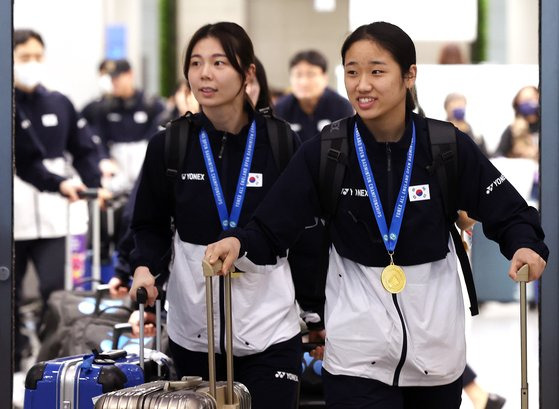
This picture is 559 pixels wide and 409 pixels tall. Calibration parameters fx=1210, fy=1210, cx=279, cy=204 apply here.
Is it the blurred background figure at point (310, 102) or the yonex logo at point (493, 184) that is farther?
the blurred background figure at point (310, 102)

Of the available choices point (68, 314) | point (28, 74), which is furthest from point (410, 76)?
point (28, 74)

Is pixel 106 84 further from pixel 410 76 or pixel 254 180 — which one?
pixel 410 76

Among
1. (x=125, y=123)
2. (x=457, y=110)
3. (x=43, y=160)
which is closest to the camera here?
(x=457, y=110)

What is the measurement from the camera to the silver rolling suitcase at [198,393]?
11.7 ft

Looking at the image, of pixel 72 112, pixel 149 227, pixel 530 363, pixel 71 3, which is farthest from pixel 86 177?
pixel 71 3

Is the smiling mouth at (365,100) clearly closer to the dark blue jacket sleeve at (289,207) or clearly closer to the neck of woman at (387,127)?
the neck of woman at (387,127)

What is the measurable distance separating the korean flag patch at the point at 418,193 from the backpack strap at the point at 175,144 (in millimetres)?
889

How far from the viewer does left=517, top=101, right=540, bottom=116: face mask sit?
5250 millimetres

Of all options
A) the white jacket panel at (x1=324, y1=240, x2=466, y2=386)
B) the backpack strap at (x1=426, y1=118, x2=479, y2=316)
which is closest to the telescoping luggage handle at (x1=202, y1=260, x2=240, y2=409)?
the white jacket panel at (x1=324, y1=240, x2=466, y2=386)

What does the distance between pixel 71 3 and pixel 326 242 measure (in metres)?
12.8

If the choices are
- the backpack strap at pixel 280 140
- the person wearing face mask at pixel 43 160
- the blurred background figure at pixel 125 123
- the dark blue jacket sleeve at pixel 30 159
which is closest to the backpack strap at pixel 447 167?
the backpack strap at pixel 280 140

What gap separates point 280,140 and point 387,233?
70cm

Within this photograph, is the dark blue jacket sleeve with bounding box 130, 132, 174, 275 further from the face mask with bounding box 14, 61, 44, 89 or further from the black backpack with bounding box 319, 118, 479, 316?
the face mask with bounding box 14, 61, 44, 89

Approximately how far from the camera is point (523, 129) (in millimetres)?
5793
